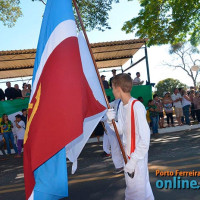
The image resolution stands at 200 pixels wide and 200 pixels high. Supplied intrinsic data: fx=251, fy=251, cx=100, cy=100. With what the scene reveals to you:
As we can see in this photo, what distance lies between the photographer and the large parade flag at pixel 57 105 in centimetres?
262

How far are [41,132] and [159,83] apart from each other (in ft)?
166

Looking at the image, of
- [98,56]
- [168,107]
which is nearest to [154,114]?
[168,107]

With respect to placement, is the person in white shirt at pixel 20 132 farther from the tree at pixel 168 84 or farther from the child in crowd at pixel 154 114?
the tree at pixel 168 84

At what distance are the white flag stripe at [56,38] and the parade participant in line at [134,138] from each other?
2.69 feet

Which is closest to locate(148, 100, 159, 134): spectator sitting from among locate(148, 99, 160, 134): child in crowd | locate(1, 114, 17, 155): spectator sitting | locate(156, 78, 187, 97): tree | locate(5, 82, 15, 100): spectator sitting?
locate(148, 99, 160, 134): child in crowd

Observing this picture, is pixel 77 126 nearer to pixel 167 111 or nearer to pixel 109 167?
pixel 109 167

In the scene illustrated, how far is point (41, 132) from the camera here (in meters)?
2.66

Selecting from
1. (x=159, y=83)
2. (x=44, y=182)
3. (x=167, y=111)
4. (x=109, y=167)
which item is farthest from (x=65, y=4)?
(x=159, y=83)

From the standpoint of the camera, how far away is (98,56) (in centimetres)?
1602

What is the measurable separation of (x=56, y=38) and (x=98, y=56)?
13.1 meters

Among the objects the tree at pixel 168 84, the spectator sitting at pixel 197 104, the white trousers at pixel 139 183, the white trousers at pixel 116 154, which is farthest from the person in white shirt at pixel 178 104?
the tree at pixel 168 84

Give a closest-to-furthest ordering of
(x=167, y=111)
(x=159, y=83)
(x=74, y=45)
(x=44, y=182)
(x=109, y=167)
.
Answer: (x=44, y=182) → (x=74, y=45) → (x=109, y=167) → (x=167, y=111) → (x=159, y=83)

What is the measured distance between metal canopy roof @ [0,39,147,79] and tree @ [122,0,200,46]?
1585 mm

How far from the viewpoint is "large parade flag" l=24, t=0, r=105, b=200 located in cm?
262
